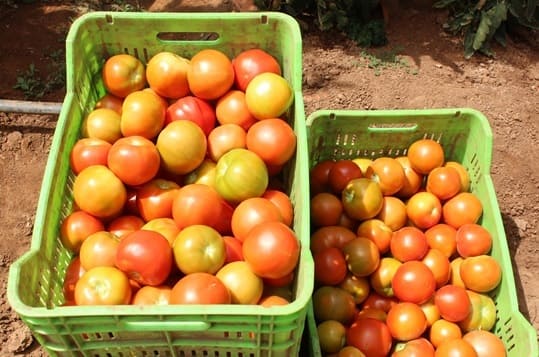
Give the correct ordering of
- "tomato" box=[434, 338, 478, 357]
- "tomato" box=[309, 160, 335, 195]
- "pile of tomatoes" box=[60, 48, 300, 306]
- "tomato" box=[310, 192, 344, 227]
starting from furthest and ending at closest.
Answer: "tomato" box=[309, 160, 335, 195], "tomato" box=[310, 192, 344, 227], "tomato" box=[434, 338, 478, 357], "pile of tomatoes" box=[60, 48, 300, 306]

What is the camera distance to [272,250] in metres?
1.53

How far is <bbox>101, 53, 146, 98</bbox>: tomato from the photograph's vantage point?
6.61 ft

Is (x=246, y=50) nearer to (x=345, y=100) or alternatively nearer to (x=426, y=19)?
(x=345, y=100)

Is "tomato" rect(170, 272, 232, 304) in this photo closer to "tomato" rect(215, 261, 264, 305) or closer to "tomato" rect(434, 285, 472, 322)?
"tomato" rect(215, 261, 264, 305)

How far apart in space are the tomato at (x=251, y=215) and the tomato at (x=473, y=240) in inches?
37.3

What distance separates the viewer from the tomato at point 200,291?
1.47m

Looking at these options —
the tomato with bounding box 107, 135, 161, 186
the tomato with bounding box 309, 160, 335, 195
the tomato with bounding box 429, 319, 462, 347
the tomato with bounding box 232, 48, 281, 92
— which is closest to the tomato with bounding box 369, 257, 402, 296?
the tomato with bounding box 429, 319, 462, 347

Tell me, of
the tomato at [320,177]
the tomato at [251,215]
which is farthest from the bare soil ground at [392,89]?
the tomato at [251,215]

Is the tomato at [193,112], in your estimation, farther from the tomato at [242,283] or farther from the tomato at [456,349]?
the tomato at [456,349]

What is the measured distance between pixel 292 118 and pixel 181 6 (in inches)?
95.0

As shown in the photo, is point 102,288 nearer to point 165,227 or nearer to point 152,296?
point 152,296

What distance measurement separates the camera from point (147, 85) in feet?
7.02

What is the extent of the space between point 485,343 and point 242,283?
1044 millimetres

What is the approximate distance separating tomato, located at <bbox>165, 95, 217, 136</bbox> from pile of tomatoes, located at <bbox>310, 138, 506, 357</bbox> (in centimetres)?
61
